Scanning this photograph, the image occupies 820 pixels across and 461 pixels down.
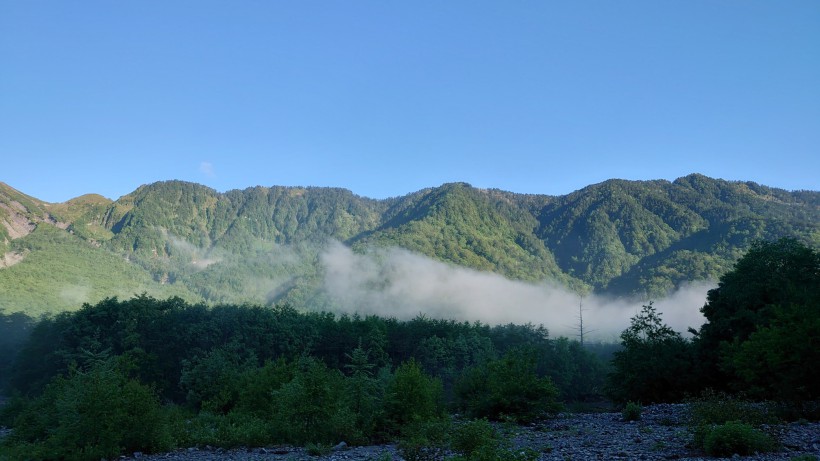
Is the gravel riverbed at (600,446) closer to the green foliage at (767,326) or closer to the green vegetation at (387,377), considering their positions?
the green vegetation at (387,377)

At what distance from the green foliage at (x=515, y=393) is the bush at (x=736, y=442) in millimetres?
17090

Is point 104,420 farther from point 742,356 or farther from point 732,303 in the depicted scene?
point 732,303

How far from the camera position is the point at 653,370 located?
45.2 meters

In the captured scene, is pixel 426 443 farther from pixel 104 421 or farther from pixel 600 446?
pixel 104 421

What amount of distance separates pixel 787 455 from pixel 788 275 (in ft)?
103

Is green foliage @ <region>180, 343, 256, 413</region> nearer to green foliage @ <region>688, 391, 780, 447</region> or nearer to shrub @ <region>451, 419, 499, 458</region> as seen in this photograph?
shrub @ <region>451, 419, 499, 458</region>

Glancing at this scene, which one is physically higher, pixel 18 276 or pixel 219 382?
pixel 18 276

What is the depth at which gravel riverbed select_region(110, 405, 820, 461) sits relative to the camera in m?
18.5

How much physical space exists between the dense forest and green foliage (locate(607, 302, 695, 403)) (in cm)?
13

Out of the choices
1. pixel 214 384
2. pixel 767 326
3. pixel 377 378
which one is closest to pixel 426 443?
pixel 377 378

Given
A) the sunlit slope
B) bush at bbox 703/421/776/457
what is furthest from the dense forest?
the sunlit slope

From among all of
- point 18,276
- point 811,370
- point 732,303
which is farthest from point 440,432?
point 18,276

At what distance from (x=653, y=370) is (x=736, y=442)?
29.7 meters

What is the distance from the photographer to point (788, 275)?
A: 139 ft
